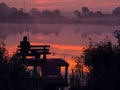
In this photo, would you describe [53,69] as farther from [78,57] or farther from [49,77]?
[78,57]

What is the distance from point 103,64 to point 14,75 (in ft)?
13.5

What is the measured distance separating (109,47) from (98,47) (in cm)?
45

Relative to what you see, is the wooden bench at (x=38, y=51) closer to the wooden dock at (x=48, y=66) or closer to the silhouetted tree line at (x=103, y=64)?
the wooden dock at (x=48, y=66)

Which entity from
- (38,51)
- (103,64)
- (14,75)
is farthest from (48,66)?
(14,75)

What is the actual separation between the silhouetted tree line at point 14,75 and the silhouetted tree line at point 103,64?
2619 mm

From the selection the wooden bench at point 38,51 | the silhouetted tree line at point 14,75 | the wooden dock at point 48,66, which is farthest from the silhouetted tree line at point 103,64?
the silhouetted tree line at point 14,75

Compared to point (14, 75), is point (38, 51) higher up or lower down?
higher up

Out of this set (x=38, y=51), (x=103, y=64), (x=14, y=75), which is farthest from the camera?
(x=38, y=51)

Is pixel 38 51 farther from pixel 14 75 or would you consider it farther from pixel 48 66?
pixel 14 75

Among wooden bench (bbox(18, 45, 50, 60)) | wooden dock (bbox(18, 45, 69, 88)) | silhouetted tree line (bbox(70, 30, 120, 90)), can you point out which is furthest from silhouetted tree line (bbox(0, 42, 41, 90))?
wooden bench (bbox(18, 45, 50, 60))

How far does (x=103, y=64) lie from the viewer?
1766 centimetres

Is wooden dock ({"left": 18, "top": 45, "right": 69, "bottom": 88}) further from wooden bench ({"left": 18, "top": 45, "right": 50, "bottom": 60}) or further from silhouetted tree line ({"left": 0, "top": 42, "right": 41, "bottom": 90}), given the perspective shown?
silhouetted tree line ({"left": 0, "top": 42, "right": 41, "bottom": 90})

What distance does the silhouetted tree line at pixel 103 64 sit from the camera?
17.1 metres

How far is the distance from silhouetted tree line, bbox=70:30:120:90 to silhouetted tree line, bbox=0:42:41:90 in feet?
8.59
